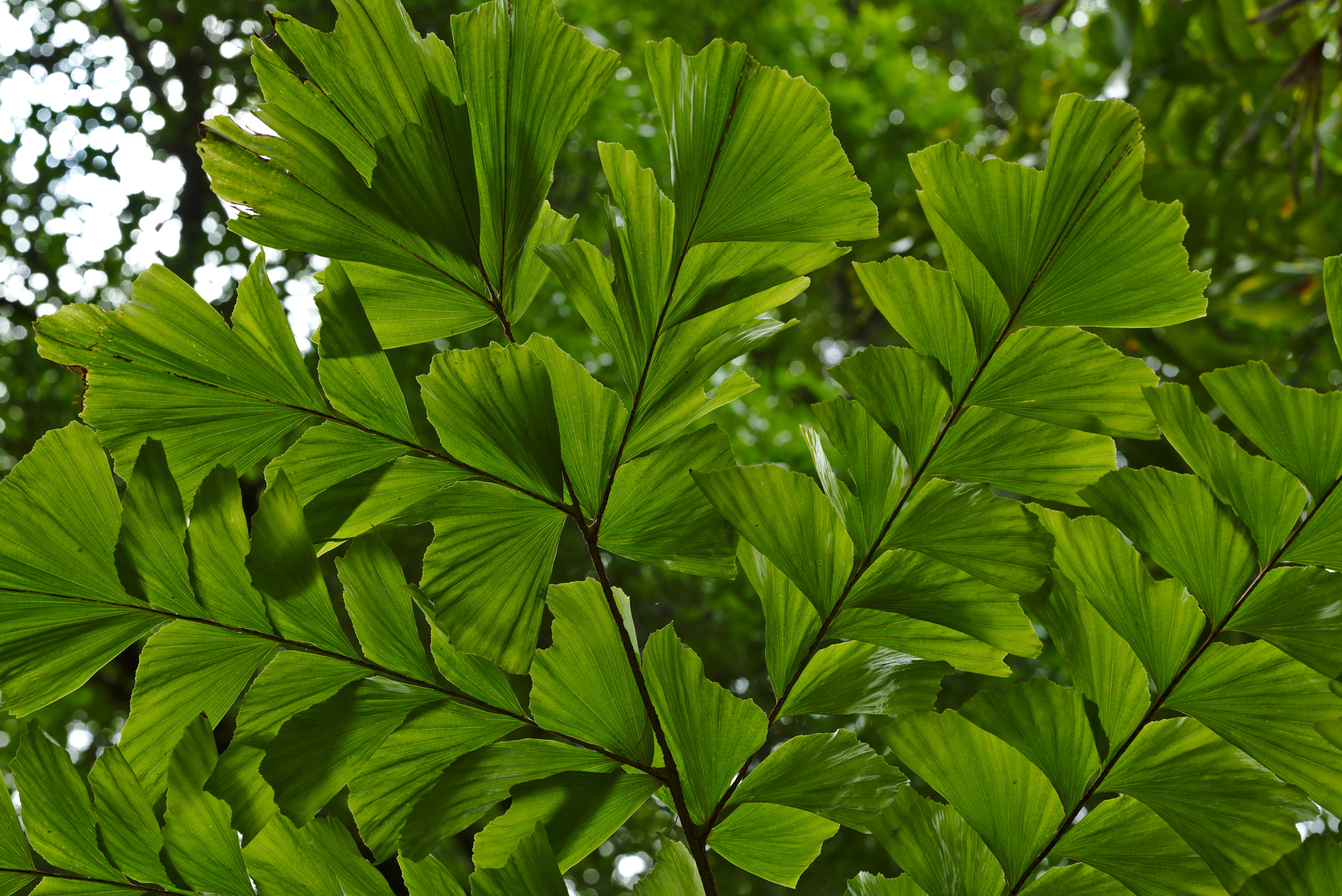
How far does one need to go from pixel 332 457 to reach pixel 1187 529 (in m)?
0.31

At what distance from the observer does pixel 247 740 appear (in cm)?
33

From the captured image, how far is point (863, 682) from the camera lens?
1.14ft

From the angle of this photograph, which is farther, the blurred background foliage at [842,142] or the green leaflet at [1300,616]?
the blurred background foliage at [842,142]

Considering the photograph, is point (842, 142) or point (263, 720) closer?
point (263, 720)

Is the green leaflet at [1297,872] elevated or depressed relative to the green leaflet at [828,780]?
depressed

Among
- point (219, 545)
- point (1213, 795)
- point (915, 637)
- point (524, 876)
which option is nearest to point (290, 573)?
point (219, 545)

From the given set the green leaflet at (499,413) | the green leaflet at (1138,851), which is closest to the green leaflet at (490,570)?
the green leaflet at (499,413)

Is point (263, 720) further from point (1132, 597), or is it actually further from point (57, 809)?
point (1132, 597)

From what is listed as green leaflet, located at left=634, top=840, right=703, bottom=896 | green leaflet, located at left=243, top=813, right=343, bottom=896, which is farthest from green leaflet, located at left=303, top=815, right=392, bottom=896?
green leaflet, located at left=634, top=840, right=703, bottom=896

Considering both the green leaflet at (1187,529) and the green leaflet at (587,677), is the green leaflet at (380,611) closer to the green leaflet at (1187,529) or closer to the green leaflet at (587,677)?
the green leaflet at (587,677)

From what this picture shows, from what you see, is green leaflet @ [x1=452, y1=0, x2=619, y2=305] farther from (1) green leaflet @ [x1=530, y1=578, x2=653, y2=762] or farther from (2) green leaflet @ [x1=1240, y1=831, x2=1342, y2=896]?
(2) green leaflet @ [x1=1240, y1=831, x2=1342, y2=896]

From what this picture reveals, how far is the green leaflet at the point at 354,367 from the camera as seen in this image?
1.04 ft

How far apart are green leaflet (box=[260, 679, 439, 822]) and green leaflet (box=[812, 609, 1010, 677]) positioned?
0.16 metres

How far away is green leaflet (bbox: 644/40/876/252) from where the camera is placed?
292mm
